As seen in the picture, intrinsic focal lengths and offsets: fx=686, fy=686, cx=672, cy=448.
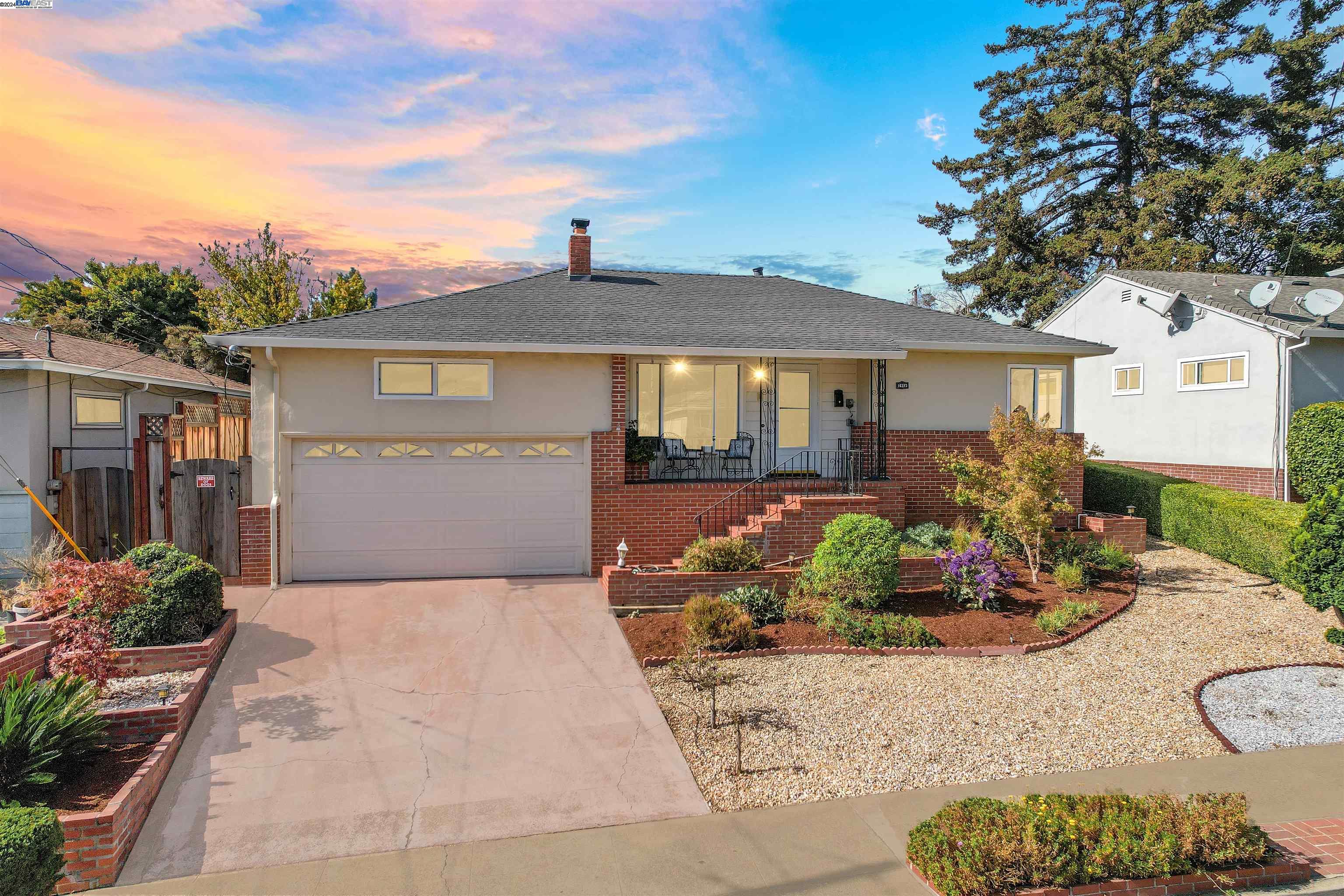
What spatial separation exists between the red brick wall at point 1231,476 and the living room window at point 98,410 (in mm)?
21998

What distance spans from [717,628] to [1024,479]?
524cm

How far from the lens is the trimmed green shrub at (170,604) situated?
711 centimetres

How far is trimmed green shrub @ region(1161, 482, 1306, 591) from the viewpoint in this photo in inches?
397

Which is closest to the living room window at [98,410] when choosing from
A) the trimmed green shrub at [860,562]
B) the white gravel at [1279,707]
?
the trimmed green shrub at [860,562]

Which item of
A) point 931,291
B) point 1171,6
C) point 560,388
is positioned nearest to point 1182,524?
point 560,388

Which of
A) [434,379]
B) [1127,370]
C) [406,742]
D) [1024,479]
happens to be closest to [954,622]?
[1024,479]

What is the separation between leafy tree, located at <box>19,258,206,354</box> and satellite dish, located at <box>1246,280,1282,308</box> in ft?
119

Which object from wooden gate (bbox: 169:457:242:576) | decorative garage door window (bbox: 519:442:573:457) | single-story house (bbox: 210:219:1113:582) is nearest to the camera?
wooden gate (bbox: 169:457:242:576)

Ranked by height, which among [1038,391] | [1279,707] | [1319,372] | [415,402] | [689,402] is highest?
[1319,372]

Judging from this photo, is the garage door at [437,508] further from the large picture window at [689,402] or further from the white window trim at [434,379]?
the large picture window at [689,402]

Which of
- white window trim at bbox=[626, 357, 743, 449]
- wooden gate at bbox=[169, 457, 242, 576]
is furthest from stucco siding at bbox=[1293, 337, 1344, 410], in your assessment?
wooden gate at bbox=[169, 457, 242, 576]

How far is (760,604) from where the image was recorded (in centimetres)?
903

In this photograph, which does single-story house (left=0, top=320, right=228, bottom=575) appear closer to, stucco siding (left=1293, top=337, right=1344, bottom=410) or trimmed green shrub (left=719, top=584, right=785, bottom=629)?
trimmed green shrub (left=719, top=584, right=785, bottom=629)

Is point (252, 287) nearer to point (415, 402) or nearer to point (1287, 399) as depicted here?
point (415, 402)
